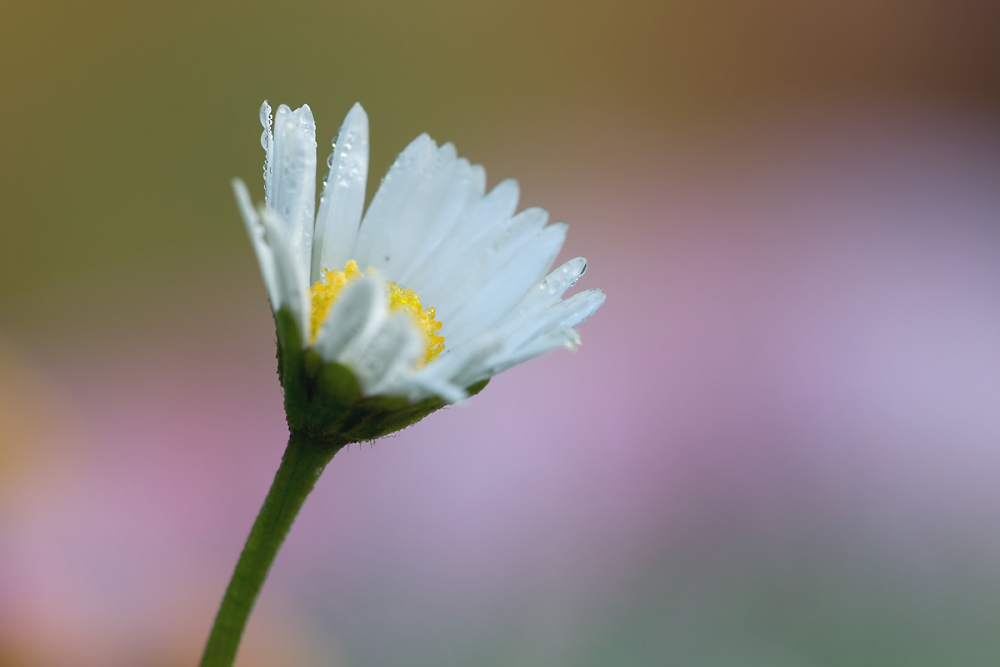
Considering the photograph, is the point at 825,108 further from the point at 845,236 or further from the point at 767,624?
the point at 767,624

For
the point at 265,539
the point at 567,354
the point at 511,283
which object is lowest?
the point at 265,539

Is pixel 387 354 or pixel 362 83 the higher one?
pixel 362 83

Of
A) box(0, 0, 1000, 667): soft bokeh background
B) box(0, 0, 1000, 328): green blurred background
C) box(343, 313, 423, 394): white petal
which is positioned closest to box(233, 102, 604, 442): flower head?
box(343, 313, 423, 394): white petal

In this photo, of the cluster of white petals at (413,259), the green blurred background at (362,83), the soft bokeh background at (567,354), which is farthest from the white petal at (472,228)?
the green blurred background at (362,83)

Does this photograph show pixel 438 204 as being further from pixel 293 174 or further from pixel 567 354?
pixel 567 354

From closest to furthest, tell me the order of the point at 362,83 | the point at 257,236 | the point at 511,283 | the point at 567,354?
the point at 257,236 → the point at 511,283 → the point at 567,354 → the point at 362,83

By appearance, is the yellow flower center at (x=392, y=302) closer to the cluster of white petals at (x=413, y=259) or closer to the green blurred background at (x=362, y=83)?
Result: the cluster of white petals at (x=413, y=259)

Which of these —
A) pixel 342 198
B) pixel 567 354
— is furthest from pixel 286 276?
pixel 567 354
